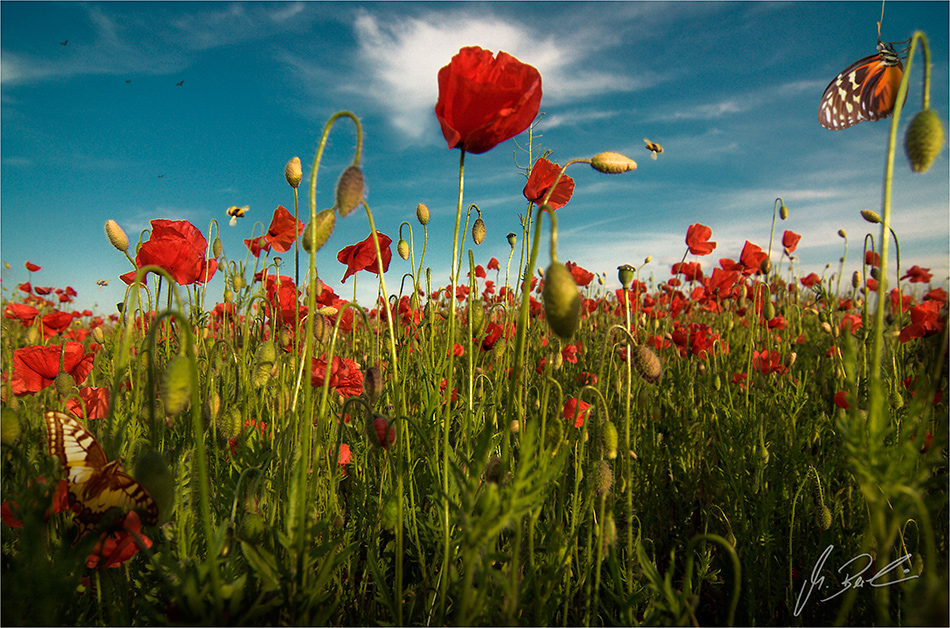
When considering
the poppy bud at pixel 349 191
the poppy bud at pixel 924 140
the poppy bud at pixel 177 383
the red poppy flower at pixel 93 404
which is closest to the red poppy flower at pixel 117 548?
the poppy bud at pixel 177 383

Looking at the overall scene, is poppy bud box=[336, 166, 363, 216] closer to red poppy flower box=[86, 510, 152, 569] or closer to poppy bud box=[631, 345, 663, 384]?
red poppy flower box=[86, 510, 152, 569]

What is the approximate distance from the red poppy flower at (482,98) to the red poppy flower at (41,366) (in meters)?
1.82

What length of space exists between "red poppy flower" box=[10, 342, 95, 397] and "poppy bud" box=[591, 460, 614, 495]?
6.64ft

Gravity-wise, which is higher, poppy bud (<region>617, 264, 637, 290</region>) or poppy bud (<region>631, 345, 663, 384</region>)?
poppy bud (<region>617, 264, 637, 290</region>)

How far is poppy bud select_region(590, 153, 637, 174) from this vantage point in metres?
1.12

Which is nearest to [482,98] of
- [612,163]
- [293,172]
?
[612,163]

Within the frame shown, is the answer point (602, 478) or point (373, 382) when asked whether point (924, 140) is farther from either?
point (373, 382)

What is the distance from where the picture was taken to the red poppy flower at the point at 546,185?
4.83 feet

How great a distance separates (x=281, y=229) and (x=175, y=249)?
0.63 m

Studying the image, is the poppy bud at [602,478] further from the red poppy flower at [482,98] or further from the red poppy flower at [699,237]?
the red poppy flower at [699,237]

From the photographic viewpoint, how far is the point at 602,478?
1.15 m

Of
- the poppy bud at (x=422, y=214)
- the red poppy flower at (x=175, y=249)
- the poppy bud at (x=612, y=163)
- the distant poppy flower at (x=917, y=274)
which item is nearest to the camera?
the poppy bud at (x=612, y=163)

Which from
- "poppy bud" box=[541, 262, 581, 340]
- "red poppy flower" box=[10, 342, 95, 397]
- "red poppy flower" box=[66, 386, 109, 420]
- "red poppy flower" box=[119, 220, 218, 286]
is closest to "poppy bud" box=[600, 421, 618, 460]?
"poppy bud" box=[541, 262, 581, 340]

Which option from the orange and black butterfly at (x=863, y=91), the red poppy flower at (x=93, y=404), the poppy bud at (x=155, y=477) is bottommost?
the poppy bud at (x=155, y=477)
